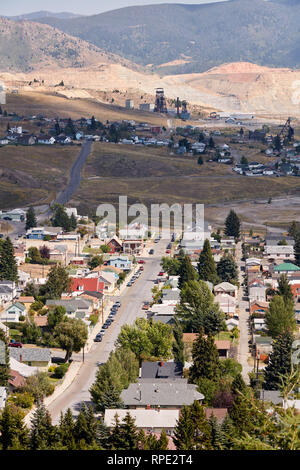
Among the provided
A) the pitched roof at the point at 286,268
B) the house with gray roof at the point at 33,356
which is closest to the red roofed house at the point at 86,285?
the pitched roof at the point at 286,268

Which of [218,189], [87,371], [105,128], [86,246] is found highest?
[105,128]

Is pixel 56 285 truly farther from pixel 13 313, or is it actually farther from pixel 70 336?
pixel 70 336

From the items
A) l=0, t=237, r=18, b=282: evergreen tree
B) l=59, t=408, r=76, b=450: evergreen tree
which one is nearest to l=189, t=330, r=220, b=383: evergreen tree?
l=59, t=408, r=76, b=450: evergreen tree

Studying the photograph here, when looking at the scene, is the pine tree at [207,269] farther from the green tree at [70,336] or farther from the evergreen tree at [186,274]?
the green tree at [70,336]

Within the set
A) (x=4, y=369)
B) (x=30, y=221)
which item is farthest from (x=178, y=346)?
(x=30, y=221)

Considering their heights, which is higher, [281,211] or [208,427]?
[281,211]

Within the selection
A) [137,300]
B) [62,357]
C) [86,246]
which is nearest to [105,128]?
[86,246]

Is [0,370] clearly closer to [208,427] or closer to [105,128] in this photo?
[208,427]

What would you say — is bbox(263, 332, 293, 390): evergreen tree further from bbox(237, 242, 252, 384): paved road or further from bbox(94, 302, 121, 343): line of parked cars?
bbox(94, 302, 121, 343): line of parked cars
